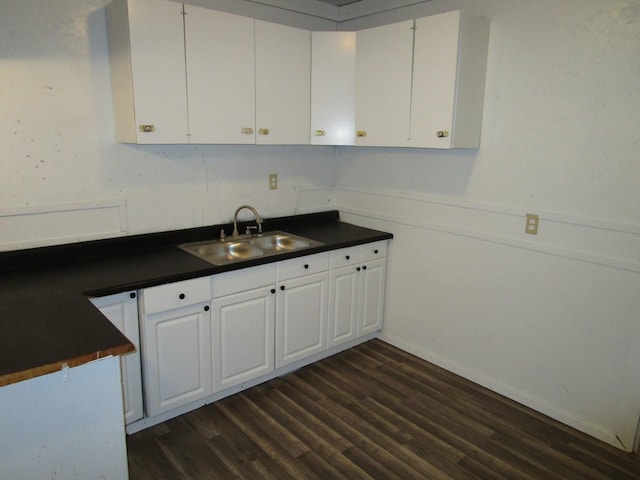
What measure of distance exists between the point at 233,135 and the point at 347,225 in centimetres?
126

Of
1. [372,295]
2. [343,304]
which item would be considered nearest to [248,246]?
[343,304]

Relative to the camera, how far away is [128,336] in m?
2.33

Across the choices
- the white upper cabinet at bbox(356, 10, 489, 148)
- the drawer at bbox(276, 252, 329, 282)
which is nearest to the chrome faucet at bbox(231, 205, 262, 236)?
the drawer at bbox(276, 252, 329, 282)

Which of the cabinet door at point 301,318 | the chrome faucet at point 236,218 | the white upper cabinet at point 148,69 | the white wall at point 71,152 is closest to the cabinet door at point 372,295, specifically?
the cabinet door at point 301,318

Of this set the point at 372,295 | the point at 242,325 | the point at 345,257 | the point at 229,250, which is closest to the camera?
the point at 242,325

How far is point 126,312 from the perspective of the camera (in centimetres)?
230

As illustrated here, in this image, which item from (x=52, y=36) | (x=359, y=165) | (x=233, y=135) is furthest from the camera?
(x=359, y=165)

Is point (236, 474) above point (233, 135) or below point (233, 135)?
below

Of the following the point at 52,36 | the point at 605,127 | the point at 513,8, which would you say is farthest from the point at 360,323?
the point at 52,36

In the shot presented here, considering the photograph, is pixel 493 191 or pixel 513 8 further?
pixel 493 191

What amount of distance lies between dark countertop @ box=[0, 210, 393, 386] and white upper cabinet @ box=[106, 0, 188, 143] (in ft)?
2.09

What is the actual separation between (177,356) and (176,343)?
0.07 m

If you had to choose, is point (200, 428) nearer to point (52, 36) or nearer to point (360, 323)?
point (360, 323)

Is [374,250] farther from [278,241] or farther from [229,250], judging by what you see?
[229,250]
